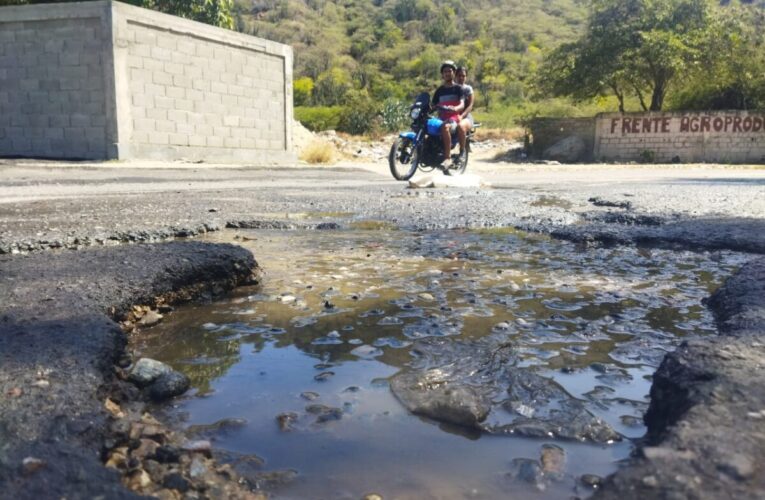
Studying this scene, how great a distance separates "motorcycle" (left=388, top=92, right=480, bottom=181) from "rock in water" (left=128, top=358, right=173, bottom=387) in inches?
289

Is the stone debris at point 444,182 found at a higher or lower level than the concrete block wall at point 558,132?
lower

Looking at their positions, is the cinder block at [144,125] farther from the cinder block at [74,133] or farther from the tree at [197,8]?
the tree at [197,8]

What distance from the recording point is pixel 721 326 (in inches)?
78.7

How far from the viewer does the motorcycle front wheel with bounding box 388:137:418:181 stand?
8.98 m

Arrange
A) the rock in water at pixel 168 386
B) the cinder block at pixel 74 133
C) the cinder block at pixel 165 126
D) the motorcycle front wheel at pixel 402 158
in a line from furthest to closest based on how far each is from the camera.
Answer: the cinder block at pixel 165 126 → the cinder block at pixel 74 133 → the motorcycle front wheel at pixel 402 158 → the rock in water at pixel 168 386

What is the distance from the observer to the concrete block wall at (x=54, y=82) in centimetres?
1252

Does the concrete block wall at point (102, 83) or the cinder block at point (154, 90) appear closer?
the concrete block wall at point (102, 83)

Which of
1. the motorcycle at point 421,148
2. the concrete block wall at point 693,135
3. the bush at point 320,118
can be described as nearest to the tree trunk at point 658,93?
the concrete block wall at point 693,135

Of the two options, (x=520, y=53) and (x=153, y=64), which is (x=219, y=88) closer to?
(x=153, y=64)

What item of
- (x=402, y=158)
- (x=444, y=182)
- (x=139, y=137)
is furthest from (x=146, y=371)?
(x=139, y=137)

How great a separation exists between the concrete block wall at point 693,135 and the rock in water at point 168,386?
25731mm

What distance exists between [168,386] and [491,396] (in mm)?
818

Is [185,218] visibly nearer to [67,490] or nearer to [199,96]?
[67,490]

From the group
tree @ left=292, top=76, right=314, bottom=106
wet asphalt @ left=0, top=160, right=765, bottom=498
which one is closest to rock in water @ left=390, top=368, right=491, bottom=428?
wet asphalt @ left=0, top=160, right=765, bottom=498
